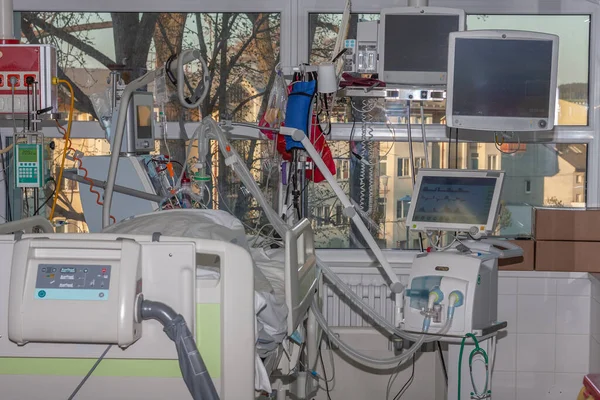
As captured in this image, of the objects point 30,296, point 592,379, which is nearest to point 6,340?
point 30,296

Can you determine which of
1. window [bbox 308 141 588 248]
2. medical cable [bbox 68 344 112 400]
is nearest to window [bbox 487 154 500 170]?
window [bbox 308 141 588 248]

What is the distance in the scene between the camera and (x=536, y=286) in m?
4.71

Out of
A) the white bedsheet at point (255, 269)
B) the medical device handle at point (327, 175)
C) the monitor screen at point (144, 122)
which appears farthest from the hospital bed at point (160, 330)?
the monitor screen at point (144, 122)

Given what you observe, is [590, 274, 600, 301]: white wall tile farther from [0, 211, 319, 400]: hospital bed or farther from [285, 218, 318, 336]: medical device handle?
[0, 211, 319, 400]: hospital bed

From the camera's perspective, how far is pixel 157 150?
16.3 feet

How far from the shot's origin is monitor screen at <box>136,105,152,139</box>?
378cm

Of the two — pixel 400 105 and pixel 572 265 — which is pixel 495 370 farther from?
pixel 400 105

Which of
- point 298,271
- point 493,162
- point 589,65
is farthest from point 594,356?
point 298,271

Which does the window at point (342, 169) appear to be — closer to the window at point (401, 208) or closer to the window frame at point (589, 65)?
the window frame at point (589, 65)

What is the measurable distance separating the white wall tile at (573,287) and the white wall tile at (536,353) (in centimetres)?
25

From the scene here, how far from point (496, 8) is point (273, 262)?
2228 mm

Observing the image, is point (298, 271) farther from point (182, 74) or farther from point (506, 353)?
point (506, 353)

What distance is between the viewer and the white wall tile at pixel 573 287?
4707mm

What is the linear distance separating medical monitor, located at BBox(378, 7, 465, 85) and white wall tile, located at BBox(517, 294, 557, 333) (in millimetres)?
1380
